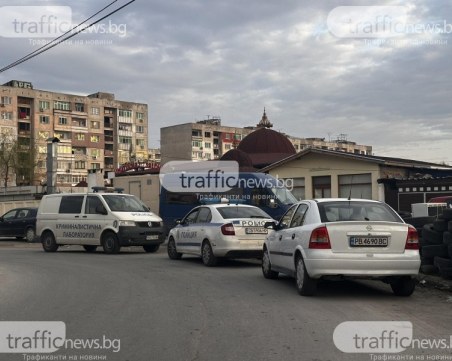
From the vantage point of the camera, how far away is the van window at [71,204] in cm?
1856

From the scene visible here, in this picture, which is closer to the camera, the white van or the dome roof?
the white van

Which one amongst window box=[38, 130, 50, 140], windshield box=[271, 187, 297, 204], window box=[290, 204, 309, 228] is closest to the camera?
window box=[290, 204, 309, 228]

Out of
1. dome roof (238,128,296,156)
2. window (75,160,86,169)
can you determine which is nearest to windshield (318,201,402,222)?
dome roof (238,128,296,156)

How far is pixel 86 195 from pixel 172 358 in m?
13.7

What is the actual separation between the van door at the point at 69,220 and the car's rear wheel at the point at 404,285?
11752 millimetres

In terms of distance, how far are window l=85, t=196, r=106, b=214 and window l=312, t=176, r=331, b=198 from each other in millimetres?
19077

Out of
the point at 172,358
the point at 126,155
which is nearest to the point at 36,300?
the point at 172,358

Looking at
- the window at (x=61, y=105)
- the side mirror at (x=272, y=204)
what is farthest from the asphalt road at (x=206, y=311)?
the window at (x=61, y=105)

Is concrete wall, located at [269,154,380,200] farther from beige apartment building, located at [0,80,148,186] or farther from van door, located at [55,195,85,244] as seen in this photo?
beige apartment building, located at [0,80,148,186]

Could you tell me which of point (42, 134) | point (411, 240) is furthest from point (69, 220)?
point (42, 134)

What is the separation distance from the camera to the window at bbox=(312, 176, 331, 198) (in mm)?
34581

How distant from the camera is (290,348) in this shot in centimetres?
593

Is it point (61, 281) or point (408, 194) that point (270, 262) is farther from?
point (408, 194)

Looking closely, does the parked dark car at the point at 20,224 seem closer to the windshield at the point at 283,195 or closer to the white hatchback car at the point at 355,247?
the windshield at the point at 283,195
